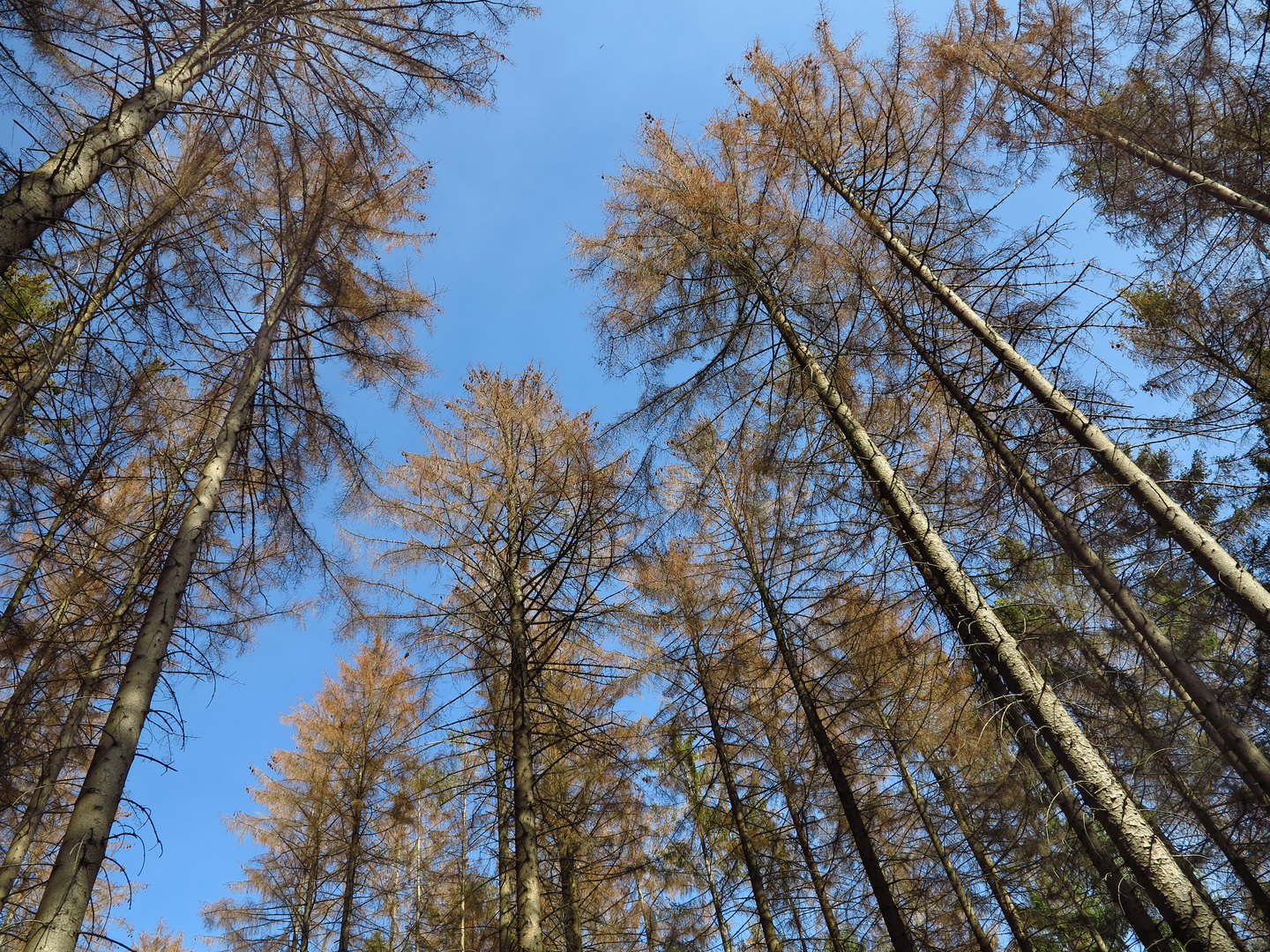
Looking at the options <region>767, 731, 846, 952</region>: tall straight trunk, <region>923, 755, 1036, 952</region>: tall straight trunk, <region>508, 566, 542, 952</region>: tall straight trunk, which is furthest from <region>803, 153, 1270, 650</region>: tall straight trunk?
<region>508, 566, 542, 952</region>: tall straight trunk

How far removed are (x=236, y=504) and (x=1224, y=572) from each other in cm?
807

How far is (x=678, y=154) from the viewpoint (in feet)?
22.7

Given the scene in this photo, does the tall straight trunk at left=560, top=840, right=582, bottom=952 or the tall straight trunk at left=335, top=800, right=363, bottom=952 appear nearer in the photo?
the tall straight trunk at left=560, top=840, right=582, bottom=952

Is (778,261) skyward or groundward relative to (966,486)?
skyward

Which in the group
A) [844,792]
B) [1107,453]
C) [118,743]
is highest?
[1107,453]

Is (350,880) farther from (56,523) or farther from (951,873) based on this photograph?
(951,873)

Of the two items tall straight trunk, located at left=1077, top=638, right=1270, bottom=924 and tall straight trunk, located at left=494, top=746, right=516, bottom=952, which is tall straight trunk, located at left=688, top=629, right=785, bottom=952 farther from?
tall straight trunk, located at left=1077, top=638, right=1270, bottom=924

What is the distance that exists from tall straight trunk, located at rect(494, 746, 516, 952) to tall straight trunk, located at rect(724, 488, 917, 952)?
263 cm

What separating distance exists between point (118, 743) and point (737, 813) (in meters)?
5.90

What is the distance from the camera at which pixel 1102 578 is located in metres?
5.23

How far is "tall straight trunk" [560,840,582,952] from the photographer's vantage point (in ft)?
24.3

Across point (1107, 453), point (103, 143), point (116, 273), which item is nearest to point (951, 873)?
point (1107, 453)

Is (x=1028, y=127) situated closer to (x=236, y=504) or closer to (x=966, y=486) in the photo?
(x=966, y=486)

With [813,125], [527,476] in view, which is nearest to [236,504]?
[527,476]
